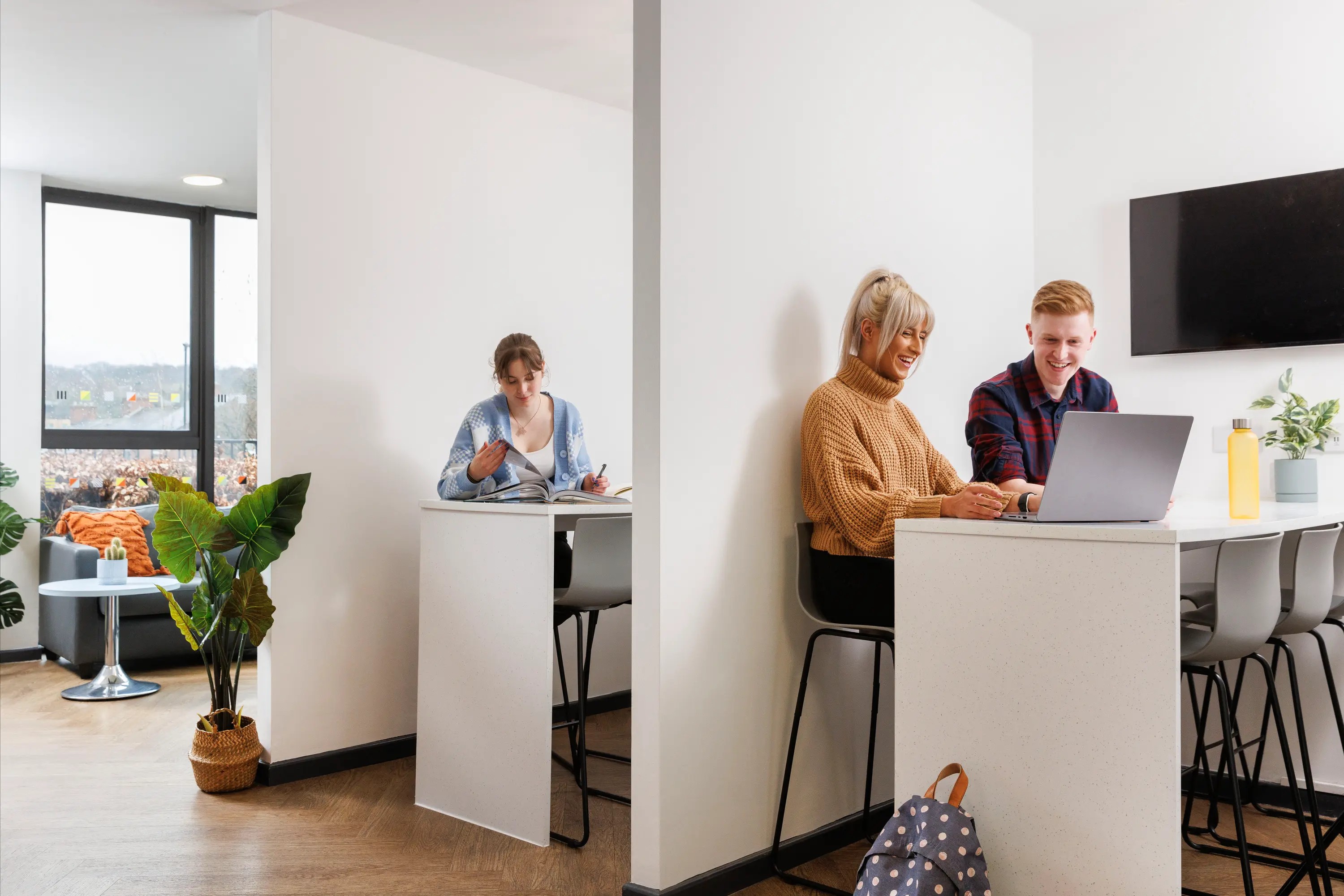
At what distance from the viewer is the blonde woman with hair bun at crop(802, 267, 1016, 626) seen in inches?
96.3

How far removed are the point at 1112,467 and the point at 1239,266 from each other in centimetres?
173

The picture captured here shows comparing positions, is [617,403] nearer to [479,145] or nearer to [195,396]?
[479,145]

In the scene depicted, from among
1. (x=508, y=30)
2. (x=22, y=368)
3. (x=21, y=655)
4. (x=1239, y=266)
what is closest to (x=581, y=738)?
(x=508, y=30)

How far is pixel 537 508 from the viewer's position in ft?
9.23

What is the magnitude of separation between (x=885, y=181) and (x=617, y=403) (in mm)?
1827

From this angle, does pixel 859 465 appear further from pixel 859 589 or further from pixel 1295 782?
pixel 1295 782

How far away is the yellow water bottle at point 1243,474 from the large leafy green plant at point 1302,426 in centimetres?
61

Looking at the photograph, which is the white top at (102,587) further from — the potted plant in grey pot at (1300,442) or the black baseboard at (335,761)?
the potted plant in grey pot at (1300,442)

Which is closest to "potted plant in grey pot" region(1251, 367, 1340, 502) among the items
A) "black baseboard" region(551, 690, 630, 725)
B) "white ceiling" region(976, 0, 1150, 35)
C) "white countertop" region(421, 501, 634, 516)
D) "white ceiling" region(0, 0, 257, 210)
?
"white ceiling" region(976, 0, 1150, 35)

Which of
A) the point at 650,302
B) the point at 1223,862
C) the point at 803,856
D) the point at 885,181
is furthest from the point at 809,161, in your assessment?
the point at 1223,862

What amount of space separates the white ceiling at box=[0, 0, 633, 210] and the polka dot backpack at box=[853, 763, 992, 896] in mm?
2577

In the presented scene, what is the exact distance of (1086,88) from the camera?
3611mm

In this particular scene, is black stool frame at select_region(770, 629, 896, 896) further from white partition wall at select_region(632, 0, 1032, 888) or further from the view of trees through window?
the view of trees through window

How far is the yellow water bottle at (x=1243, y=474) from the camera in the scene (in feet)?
7.96
